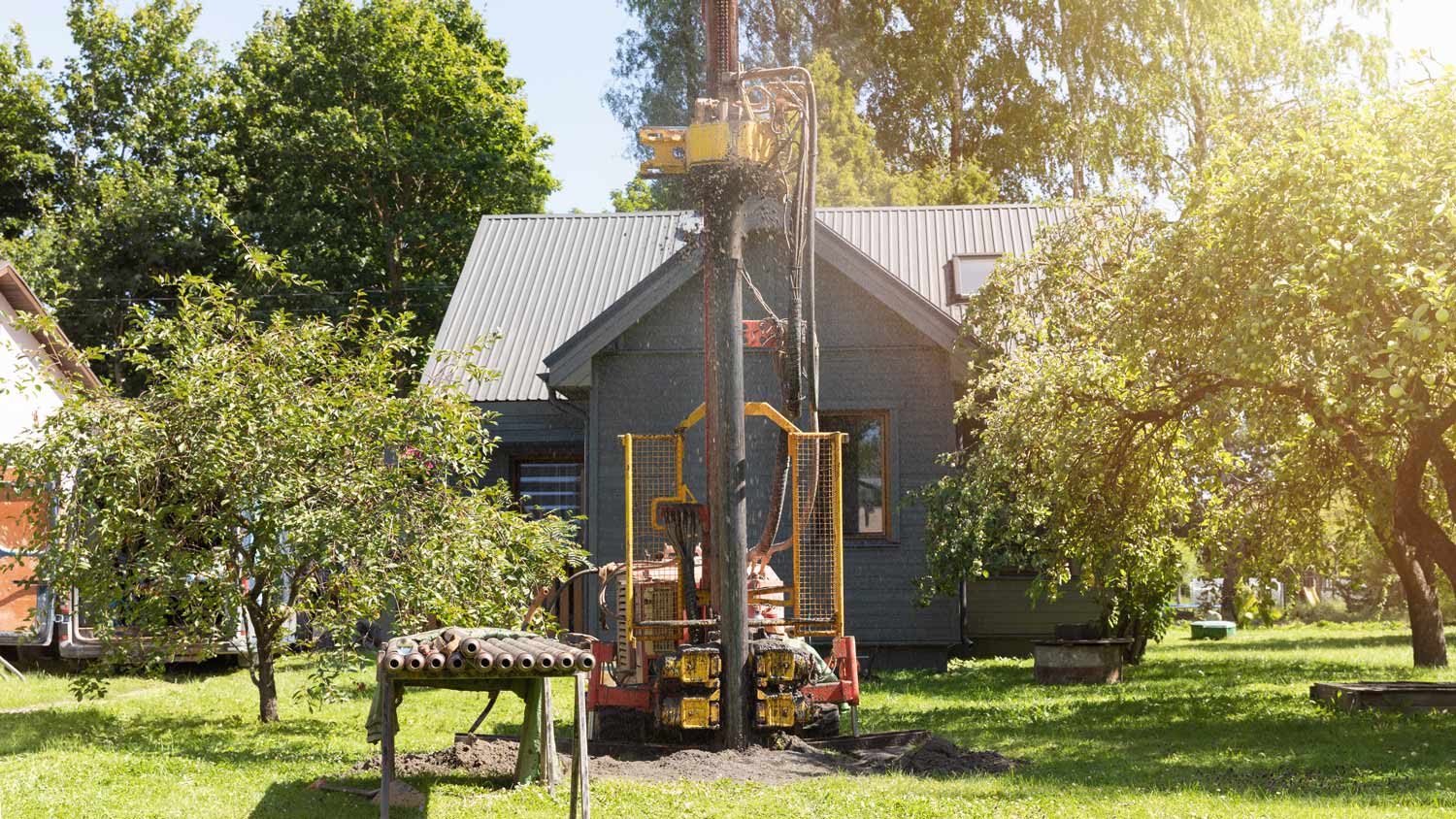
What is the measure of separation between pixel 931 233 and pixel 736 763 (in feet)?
48.8

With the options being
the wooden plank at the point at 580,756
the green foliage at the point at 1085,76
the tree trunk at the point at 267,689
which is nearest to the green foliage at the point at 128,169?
the green foliage at the point at 1085,76

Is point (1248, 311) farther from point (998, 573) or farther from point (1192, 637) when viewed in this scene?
point (1192, 637)

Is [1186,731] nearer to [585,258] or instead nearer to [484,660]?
[484,660]

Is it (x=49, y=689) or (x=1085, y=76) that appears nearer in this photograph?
(x=49, y=689)

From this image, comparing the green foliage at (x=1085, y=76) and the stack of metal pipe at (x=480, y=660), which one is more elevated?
the green foliage at (x=1085, y=76)

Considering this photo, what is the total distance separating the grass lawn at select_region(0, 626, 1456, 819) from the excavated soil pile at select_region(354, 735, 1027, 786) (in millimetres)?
344

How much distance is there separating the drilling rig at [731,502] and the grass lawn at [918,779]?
1524 millimetres

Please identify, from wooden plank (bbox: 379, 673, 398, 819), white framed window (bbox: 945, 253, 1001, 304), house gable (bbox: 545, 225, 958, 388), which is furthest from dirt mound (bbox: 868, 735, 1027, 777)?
white framed window (bbox: 945, 253, 1001, 304)

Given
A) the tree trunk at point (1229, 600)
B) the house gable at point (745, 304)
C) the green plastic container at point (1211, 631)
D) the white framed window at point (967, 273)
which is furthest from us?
the tree trunk at point (1229, 600)

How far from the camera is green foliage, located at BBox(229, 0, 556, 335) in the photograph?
36000mm

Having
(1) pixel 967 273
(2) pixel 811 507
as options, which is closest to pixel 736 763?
(2) pixel 811 507

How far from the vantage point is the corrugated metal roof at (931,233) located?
2339 cm

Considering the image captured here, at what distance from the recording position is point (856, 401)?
752 inches

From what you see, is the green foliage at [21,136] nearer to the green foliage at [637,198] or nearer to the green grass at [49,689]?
the green foliage at [637,198]
